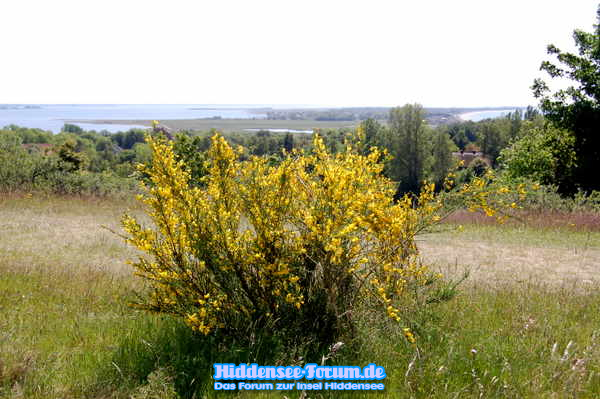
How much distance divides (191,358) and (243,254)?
919 millimetres

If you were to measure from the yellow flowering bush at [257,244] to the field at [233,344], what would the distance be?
32 cm

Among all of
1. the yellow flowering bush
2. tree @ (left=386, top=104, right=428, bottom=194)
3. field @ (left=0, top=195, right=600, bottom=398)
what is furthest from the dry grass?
tree @ (left=386, top=104, right=428, bottom=194)

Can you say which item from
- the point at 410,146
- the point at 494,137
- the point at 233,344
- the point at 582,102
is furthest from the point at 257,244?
the point at 494,137

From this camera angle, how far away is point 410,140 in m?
70.9

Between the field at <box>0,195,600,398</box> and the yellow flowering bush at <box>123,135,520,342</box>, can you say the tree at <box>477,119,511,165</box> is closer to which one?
the field at <box>0,195,600,398</box>

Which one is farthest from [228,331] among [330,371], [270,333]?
[330,371]

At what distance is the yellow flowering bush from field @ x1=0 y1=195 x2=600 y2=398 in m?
0.32

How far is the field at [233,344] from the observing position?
3301 mm

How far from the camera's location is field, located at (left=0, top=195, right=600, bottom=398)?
330cm

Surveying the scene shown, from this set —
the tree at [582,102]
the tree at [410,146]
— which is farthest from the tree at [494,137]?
the tree at [582,102]

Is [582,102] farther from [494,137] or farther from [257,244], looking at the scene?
[494,137]

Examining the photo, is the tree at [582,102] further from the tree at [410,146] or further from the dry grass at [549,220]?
the tree at [410,146]

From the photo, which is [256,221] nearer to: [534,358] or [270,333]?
[270,333]

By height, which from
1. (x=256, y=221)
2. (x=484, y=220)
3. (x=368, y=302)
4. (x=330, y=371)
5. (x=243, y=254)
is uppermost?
(x=256, y=221)
